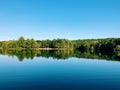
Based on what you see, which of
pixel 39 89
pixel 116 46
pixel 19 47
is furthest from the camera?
pixel 19 47

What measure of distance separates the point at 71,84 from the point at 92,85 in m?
2.27

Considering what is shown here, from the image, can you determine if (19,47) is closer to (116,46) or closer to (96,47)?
(96,47)

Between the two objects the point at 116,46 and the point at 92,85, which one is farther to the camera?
the point at 116,46

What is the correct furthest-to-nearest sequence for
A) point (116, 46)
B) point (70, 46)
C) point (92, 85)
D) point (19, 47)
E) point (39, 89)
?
point (70, 46) → point (19, 47) → point (116, 46) → point (92, 85) → point (39, 89)

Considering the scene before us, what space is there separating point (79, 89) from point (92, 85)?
7.86 feet

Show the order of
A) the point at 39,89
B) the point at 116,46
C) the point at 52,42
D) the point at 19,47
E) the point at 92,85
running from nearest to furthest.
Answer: the point at 39,89, the point at 92,85, the point at 116,46, the point at 19,47, the point at 52,42

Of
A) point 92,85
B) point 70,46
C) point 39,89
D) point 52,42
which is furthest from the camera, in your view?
point 70,46

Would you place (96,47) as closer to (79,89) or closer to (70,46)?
(70,46)

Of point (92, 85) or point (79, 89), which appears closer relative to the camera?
point (79, 89)

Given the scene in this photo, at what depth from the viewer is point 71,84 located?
923 inches

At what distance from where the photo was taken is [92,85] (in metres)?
22.9

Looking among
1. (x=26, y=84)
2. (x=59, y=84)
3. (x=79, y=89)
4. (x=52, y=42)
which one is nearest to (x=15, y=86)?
(x=26, y=84)

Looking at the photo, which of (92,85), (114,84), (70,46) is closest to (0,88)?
(92,85)

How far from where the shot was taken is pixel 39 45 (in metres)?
158
